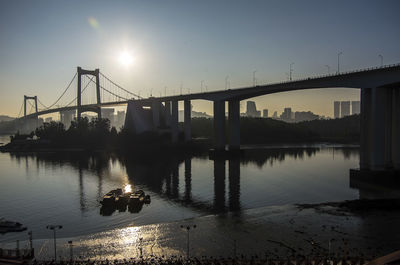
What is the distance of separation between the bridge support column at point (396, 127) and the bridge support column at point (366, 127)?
2.39 metres

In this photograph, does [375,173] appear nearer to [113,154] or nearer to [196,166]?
[196,166]

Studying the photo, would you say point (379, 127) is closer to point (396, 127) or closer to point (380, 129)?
point (380, 129)

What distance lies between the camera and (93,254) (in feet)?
40.8

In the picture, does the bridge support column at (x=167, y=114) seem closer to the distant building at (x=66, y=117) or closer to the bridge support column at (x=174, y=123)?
the bridge support column at (x=174, y=123)

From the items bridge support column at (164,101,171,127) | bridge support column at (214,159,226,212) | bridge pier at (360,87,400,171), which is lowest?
bridge support column at (214,159,226,212)

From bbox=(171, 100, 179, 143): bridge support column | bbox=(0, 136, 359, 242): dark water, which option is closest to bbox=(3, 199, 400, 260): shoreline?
bbox=(0, 136, 359, 242): dark water

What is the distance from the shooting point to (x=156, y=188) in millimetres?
25141

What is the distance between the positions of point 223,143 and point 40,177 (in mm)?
23239

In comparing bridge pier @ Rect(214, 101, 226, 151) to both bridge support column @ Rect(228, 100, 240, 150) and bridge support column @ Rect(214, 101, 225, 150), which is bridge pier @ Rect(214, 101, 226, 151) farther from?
bridge support column @ Rect(228, 100, 240, 150)

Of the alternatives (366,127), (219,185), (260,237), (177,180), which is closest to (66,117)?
(177,180)

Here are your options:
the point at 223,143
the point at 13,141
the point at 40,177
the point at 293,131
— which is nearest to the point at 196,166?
the point at 223,143

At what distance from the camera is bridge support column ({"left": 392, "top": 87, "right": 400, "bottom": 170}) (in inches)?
988

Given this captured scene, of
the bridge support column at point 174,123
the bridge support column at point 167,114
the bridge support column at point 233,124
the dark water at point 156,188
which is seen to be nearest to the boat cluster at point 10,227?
the dark water at point 156,188

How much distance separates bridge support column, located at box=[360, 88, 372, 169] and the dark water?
8.25 feet
